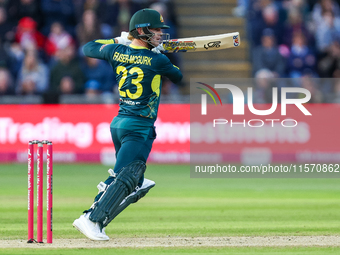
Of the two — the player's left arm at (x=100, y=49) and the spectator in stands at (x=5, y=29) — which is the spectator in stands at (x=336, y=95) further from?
the player's left arm at (x=100, y=49)

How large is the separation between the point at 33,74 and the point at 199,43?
8866 millimetres

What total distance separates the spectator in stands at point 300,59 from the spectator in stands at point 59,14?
5324 millimetres

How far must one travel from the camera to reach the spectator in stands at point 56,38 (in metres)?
15.5

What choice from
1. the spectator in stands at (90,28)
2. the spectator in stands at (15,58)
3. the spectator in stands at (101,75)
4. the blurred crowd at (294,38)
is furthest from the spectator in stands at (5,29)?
the blurred crowd at (294,38)

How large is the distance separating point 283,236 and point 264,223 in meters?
0.93

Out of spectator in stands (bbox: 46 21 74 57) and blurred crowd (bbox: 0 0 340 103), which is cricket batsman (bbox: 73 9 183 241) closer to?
blurred crowd (bbox: 0 0 340 103)

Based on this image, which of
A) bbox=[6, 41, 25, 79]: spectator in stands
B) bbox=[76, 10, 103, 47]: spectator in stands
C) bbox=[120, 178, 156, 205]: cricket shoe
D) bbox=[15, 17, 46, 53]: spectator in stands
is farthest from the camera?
bbox=[15, 17, 46, 53]: spectator in stands

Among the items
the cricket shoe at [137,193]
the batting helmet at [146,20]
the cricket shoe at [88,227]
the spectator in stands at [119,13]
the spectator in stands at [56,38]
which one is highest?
the spectator in stands at [119,13]

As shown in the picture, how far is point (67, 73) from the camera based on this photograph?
1475 cm

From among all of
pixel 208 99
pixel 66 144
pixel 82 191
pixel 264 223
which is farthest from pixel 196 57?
pixel 264 223

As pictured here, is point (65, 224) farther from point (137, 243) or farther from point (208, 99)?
point (208, 99)

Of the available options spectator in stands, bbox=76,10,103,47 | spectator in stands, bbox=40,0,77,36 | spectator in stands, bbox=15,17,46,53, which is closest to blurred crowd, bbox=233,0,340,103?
spectator in stands, bbox=76,10,103,47

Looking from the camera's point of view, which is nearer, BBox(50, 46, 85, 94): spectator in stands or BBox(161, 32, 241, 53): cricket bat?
BBox(161, 32, 241, 53): cricket bat

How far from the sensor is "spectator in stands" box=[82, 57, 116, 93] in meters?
14.8
